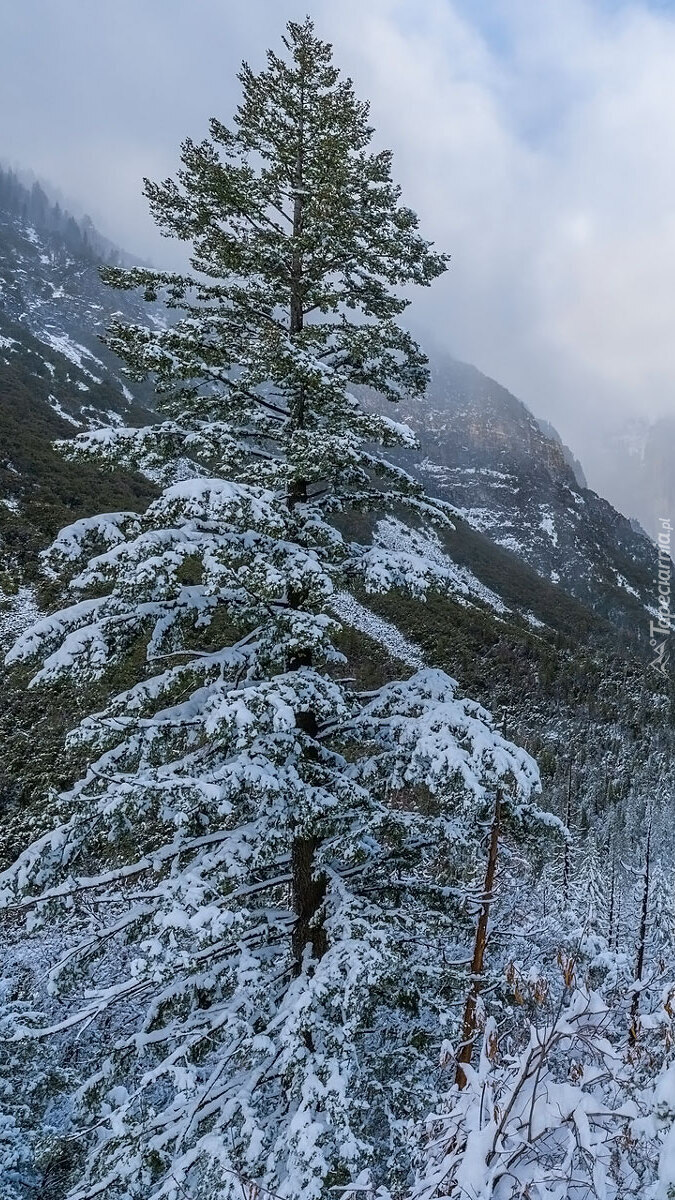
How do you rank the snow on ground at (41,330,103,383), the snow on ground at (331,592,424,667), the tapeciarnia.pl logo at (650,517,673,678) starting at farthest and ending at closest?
1. the snow on ground at (41,330,103,383)
2. the snow on ground at (331,592,424,667)
3. the tapeciarnia.pl logo at (650,517,673,678)

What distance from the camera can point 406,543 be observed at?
5750 millimetres

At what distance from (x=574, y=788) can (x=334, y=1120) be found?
42752mm

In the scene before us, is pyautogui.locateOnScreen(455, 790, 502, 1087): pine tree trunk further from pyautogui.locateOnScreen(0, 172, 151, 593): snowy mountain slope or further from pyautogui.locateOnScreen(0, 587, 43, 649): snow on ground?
pyautogui.locateOnScreen(0, 587, 43, 649): snow on ground

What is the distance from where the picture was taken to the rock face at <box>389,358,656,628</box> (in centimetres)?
12119

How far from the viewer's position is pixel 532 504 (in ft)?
457

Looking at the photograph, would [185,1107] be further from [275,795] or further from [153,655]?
[153,655]

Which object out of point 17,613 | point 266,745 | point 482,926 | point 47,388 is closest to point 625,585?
point 47,388

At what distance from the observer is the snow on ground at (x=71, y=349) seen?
5776 cm

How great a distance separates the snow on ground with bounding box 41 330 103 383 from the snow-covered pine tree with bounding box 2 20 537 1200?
57.2 meters

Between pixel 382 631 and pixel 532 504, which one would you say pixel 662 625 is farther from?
pixel 382 631

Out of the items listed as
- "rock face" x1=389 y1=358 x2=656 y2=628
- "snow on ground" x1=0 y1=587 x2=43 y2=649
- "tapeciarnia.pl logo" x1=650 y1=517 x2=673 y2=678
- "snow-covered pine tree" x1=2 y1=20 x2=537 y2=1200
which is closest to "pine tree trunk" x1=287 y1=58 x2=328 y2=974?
"snow-covered pine tree" x1=2 y1=20 x2=537 y2=1200

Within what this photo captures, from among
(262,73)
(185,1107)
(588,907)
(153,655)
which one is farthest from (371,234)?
(588,907)

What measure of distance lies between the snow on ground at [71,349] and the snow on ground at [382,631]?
3531cm

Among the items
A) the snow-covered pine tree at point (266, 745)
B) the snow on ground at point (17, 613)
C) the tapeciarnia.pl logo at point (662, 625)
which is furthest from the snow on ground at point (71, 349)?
the snow-covered pine tree at point (266, 745)
